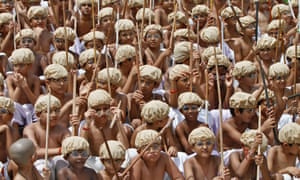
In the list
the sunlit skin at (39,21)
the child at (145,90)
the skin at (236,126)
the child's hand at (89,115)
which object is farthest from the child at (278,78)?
the sunlit skin at (39,21)

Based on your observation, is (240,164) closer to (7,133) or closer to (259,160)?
(259,160)

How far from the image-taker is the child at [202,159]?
39.7 feet

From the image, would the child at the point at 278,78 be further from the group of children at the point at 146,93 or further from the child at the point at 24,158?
the child at the point at 24,158

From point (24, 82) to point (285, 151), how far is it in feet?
8.97

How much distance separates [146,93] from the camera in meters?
13.2

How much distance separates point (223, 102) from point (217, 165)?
1550mm

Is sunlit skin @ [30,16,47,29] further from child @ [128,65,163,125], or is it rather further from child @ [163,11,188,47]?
child @ [128,65,163,125]

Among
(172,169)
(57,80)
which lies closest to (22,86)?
(57,80)

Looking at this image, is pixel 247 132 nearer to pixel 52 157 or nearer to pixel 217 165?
pixel 217 165

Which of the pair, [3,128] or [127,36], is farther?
[127,36]

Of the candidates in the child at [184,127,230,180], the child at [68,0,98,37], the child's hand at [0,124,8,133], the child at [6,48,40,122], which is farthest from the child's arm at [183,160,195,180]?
the child at [68,0,98,37]

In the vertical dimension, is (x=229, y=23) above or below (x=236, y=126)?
above

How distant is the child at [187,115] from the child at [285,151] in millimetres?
781

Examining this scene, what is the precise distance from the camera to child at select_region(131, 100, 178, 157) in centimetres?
1247
